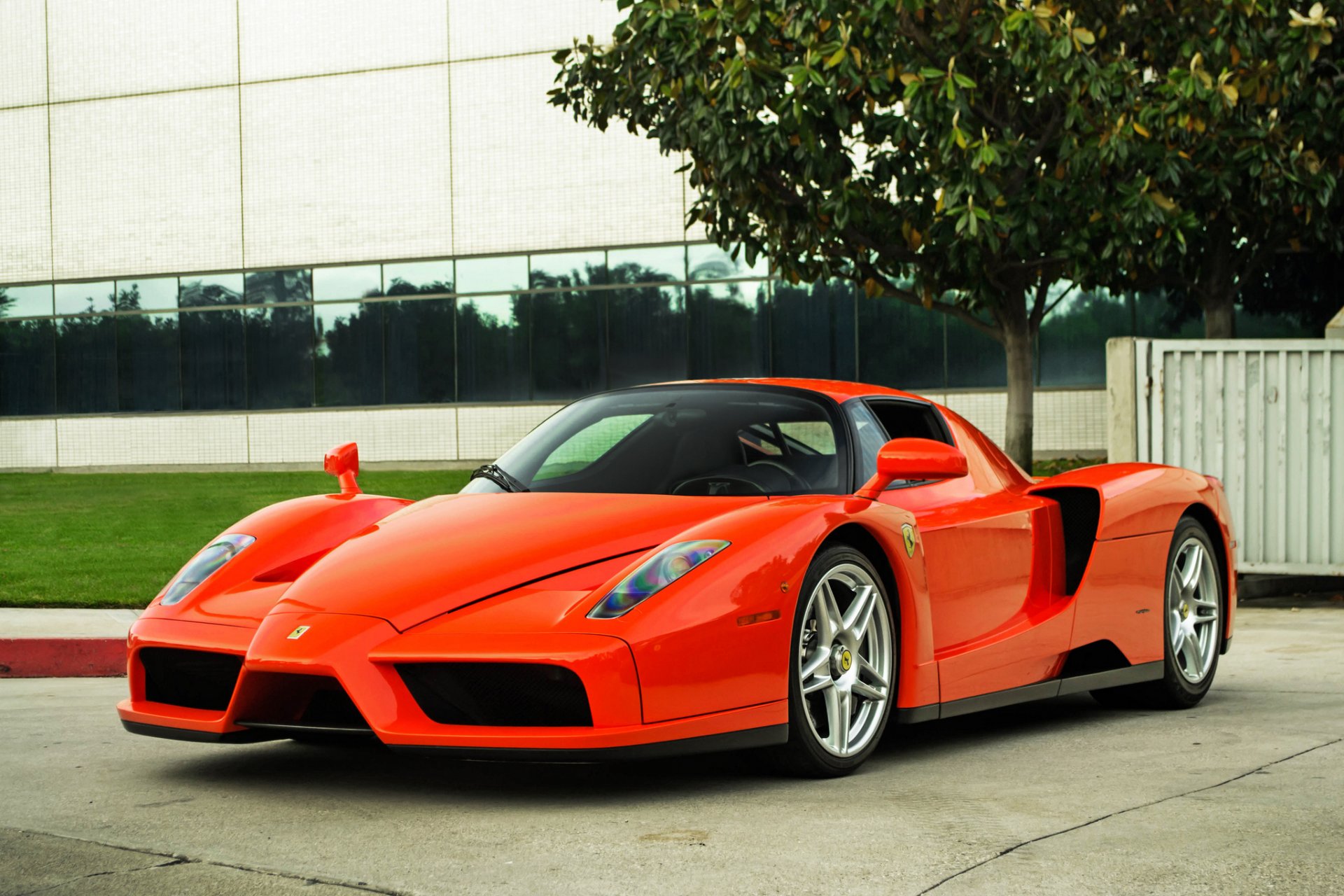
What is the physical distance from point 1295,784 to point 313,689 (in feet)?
9.40

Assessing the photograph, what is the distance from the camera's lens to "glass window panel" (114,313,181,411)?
28.9m

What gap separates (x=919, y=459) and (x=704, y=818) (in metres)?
1.41

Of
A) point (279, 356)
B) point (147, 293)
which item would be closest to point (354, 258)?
point (279, 356)

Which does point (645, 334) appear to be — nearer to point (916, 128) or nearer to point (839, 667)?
point (916, 128)

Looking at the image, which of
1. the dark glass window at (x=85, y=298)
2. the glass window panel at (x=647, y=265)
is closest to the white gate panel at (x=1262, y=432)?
the glass window panel at (x=647, y=265)

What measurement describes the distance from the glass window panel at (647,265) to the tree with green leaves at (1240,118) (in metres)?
10.5

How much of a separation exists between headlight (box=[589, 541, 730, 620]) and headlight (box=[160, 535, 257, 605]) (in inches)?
61.5

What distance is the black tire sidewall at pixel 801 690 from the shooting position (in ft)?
15.4

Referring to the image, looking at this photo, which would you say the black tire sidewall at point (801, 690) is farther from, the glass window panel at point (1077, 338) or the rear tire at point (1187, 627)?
the glass window panel at point (1077, 338)

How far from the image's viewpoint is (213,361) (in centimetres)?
2864

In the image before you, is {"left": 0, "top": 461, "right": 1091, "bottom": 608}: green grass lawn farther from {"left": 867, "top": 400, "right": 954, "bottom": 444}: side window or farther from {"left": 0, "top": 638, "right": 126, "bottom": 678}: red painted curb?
{"left": 867, "top": 400, "right": 954, "bottom": 444}: side window

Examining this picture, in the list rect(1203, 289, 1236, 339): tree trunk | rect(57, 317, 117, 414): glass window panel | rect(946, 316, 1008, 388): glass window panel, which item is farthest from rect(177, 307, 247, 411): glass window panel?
rect(1203, 289, 1236, 339): tree trunk

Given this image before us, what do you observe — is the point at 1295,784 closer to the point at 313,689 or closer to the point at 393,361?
the point at 313,689

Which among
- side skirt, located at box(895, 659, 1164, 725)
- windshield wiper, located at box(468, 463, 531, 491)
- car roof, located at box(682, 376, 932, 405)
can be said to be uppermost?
car roof, located at box(682, 376, 932, 405)
